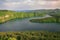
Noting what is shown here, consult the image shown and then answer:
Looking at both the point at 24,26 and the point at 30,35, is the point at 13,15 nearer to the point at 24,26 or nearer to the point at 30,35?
the point at 24,26

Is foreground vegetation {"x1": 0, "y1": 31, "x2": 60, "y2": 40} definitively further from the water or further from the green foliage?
the green foliage

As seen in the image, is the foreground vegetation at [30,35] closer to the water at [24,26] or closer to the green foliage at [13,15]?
the water at [24,26]

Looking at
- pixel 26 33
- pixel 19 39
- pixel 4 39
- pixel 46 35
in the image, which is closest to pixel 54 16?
pixel 46 35

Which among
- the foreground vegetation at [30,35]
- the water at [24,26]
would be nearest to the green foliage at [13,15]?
the water at [24,26]

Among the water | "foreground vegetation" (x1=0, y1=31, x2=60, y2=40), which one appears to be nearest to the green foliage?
the water

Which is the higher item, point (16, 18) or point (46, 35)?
point (16, 18)

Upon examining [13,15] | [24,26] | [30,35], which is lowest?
[30,35]

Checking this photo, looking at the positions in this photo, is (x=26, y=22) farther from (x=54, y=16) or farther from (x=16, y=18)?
(x=54, y=16)

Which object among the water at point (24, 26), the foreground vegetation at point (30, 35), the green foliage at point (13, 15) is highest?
the green foliage at point (13, 15)

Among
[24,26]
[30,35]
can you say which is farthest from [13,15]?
[30,35]
